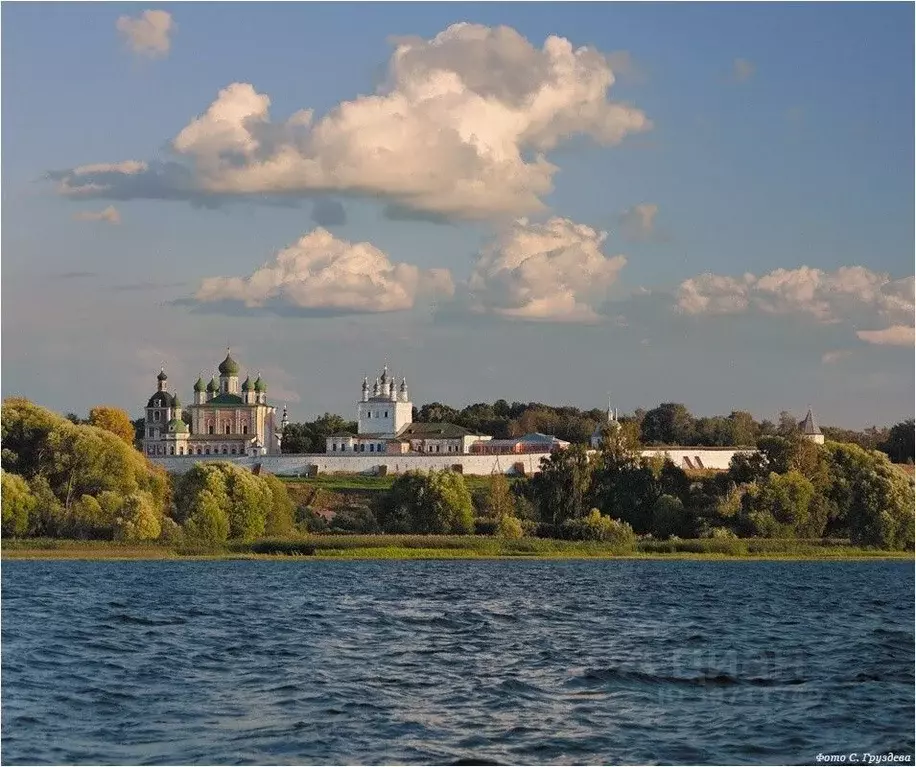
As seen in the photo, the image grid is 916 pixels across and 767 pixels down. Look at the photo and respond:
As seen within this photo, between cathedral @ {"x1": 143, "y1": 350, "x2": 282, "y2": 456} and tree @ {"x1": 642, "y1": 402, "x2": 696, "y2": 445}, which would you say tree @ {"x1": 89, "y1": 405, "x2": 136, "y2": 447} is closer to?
cathedral @ {"x1": 143, "y1": 350, "x2": 282, "y2": 456}

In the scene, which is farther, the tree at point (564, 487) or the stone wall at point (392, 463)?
the stone wall at point (392, 463)

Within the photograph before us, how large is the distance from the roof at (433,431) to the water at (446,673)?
7379 cm

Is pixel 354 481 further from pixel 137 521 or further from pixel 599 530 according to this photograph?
pixel 137 521

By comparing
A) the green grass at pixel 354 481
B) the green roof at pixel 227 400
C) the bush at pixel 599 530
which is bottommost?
the bush at pixel 599 530

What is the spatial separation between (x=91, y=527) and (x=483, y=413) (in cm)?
9439

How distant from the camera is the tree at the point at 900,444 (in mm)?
110875

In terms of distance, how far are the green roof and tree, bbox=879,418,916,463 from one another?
52434 millimetres

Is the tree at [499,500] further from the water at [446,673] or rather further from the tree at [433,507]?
the water at [446,673]

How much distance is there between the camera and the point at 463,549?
202 feet

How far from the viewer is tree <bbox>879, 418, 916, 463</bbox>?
111m

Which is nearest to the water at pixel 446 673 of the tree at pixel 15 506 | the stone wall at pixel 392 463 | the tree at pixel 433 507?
the tree at pixel 15 506

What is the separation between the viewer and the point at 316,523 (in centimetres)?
7281

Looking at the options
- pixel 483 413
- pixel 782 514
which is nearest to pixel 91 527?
pixel 782 514

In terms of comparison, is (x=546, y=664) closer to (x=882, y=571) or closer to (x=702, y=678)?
(x=702, y=678)
